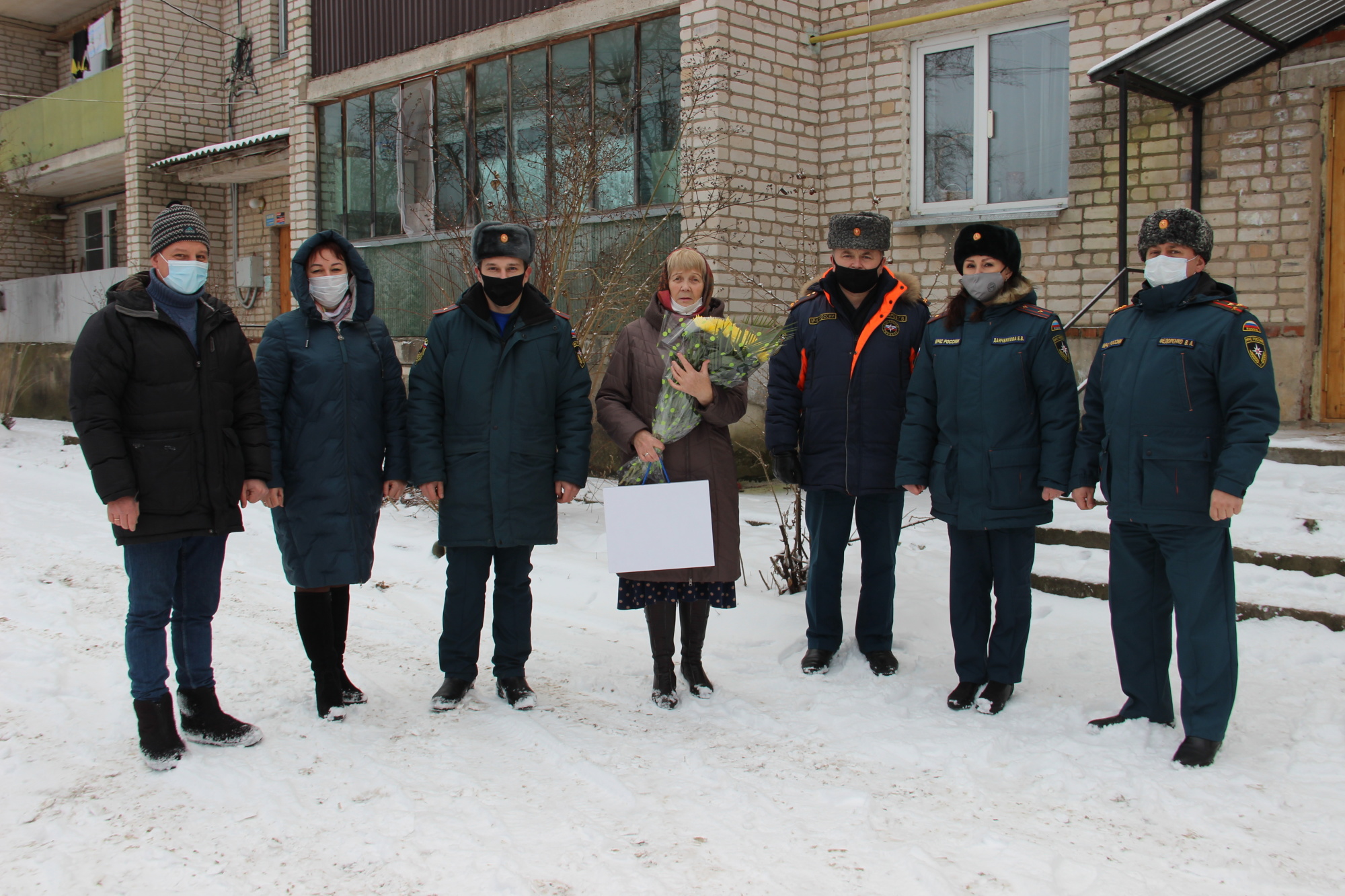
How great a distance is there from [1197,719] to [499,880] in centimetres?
219

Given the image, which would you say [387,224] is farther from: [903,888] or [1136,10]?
[903,888]

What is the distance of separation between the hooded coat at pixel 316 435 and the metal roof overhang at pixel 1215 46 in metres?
5.16

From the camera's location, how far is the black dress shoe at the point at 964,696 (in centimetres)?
366

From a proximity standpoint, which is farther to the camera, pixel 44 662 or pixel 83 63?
pixel 83 63

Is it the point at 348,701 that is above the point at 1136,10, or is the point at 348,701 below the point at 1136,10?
below

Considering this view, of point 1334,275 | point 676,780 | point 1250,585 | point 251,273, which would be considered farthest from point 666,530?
point 251,273

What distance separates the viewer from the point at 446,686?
3744mm

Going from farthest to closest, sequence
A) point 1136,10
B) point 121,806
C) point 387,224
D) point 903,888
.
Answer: point 387,224
point 1136,10
point 121,806
point 903,888

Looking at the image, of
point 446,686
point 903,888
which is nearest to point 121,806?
point 446,686

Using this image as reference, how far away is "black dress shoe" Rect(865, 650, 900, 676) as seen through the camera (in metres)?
4.04

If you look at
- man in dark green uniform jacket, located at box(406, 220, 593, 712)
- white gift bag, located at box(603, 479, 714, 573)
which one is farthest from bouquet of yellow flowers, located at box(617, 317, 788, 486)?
man in dark green uniform jacket, located at box(406, 220, 593, 712)

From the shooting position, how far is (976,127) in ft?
26.7

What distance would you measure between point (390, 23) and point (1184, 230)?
9.96 m

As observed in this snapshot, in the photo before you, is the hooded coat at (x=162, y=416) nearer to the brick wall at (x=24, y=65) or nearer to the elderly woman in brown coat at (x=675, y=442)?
the elderly woman in brown coat at (x=675, y=442)
